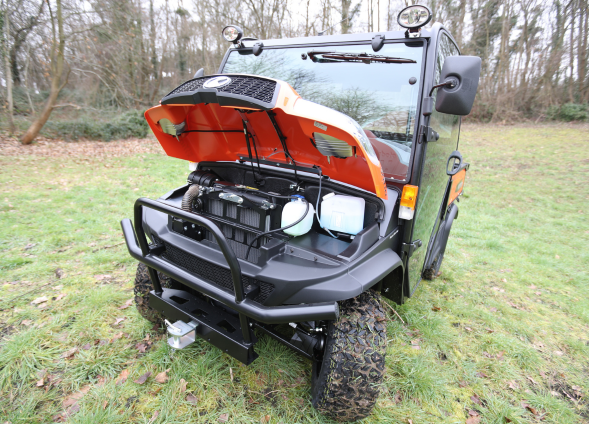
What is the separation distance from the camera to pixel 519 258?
4.33m

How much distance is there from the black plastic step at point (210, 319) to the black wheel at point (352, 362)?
40 centimetres

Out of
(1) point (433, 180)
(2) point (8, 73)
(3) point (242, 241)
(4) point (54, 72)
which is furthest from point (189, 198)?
(4) point (54, 72)

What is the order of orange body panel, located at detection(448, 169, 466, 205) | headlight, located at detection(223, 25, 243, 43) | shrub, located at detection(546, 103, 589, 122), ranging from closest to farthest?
1. headlight, located at detection(223, 25, 243, 43)
2. orange body panel, located at detection(448, 169, 466, 205)
3. shrub, located at detection(546, 103, 589, 122)

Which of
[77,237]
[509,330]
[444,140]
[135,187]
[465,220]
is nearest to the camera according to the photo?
[444,140]

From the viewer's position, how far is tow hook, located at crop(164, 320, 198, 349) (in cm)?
182

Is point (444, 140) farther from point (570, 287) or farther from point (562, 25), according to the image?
point (562, 25)

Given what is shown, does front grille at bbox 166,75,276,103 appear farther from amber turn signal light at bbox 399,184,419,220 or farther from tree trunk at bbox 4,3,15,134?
tree trunk at bbox 4,3,15,134

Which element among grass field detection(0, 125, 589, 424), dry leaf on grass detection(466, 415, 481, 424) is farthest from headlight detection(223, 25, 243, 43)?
dry leaf on grass detection(466, 415, 481, 424)

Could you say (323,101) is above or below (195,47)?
below

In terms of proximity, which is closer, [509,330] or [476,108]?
[509,330]

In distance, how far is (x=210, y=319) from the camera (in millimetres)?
1941

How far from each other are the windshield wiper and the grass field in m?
1.98

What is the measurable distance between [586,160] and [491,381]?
33.3 ft

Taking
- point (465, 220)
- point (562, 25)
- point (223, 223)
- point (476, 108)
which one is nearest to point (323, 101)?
point (223, 223)
